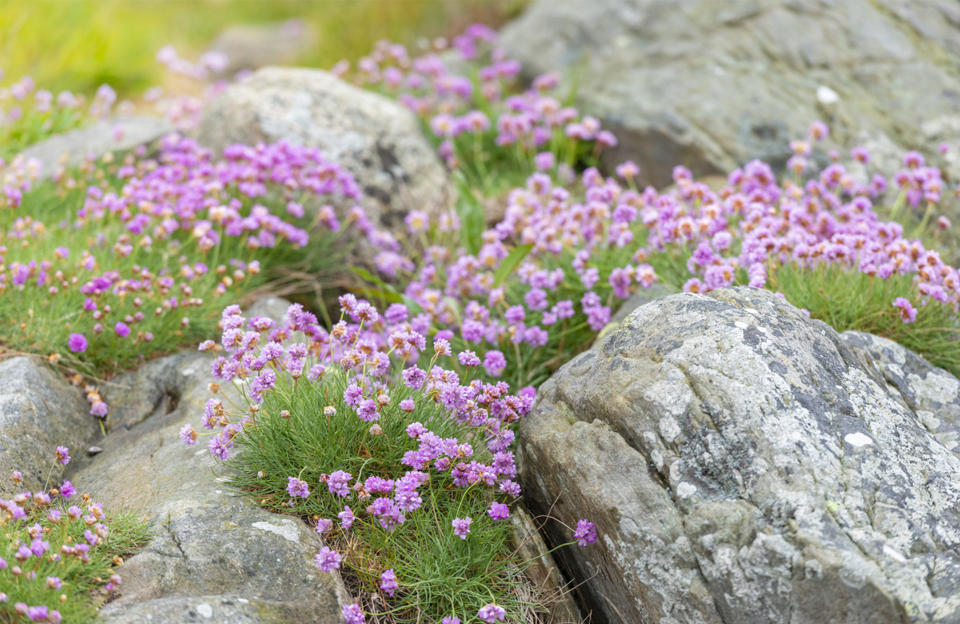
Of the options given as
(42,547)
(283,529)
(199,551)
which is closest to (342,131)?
(283,529)

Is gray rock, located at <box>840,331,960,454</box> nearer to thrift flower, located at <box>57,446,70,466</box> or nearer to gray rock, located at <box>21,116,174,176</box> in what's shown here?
thrift flower, located at <box>57,446,70,466</box>

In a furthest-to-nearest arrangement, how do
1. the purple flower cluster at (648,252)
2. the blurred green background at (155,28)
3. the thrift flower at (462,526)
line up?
the blurred green background at (155,28) → the purple flower cluster at (648,252) → the thrift flower at (462,526)

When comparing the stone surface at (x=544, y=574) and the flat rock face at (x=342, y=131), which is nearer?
the stone surface at (x=544, y=574)

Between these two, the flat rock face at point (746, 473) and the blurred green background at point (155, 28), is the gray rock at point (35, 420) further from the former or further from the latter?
the blurred green background at point (155, 28)

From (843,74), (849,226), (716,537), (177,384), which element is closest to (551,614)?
(716,537)

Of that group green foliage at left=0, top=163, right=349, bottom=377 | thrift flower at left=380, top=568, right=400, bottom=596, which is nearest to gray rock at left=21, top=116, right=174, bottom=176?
green foliage at left=0, top=163, right=349, bottom=377

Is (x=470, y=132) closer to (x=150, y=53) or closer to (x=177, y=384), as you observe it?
(x=177, y=384)

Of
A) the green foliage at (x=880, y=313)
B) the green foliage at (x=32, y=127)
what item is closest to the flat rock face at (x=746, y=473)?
the green foliage at (x=880, y=313)
